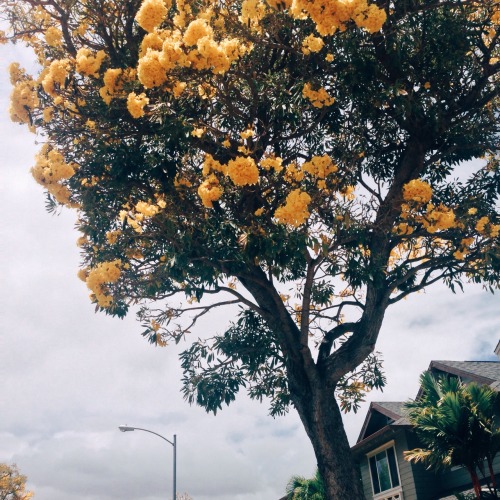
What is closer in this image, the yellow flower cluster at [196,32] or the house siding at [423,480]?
the yellow flower cluster at [196,32]

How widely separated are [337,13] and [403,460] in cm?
1841

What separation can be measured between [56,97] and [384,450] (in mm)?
19451

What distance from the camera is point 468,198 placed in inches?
507

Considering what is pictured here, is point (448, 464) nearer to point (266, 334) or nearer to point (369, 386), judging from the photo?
point (369, 386)

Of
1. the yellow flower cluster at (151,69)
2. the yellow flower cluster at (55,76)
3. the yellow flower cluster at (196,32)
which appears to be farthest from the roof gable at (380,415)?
the yellow flower cluster at (196,32)

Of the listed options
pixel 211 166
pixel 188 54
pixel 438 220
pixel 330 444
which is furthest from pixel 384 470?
pixel 188 54

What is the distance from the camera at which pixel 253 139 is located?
38.7ft

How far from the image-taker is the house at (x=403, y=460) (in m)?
21.0

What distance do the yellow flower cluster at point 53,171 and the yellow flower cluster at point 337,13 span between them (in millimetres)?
4654

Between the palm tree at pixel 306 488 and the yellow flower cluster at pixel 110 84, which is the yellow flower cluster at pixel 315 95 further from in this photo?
the palm tree at pixel 306 488

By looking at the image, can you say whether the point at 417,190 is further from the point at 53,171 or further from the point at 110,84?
the point at 53,171

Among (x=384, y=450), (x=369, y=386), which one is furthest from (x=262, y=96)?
(x=384, y=450)

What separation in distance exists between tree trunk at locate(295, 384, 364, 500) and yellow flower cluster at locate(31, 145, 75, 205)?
605 centimetres

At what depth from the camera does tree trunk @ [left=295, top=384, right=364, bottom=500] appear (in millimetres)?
10758
